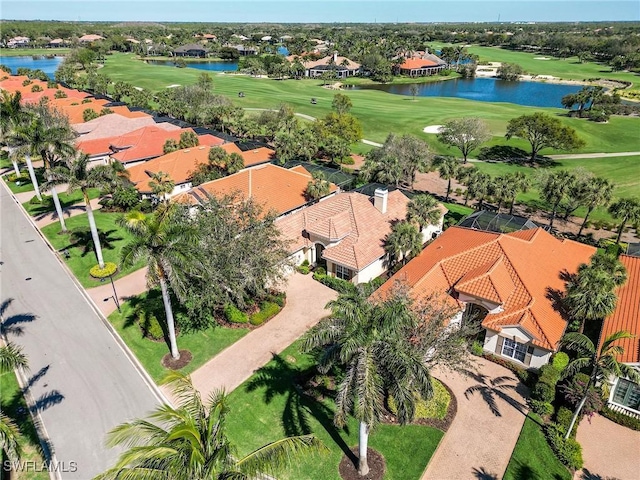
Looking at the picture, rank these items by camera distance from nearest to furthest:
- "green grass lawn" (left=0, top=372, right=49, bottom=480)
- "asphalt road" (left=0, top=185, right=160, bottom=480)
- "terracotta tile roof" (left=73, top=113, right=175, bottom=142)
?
"green grass lawn" (left=0, top=372, right=49, bottom=480) → "asphalt road" (left=0, top=185, right=160, bottom=480) → "terracotta tile roof" (left=73, top=113, right=175, bottom=142)

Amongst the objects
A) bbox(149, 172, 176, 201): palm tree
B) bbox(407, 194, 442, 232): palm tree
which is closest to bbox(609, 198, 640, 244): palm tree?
bbox(407, 194, 442, 232): palm tree

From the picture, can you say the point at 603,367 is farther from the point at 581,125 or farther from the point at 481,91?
the point at 481,91

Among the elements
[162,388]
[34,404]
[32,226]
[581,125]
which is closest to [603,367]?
[162,388]

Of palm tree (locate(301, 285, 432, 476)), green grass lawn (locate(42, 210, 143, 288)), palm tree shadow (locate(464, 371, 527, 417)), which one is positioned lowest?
palm tree shadow (locate(464, 371, 527, 417))

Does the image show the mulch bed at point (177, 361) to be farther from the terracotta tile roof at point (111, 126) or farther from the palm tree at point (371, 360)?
the terracotta tile roof at point (111, 126)

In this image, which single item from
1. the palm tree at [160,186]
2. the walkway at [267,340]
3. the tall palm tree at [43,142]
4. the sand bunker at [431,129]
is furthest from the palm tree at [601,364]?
the sand bunker at [431,129]

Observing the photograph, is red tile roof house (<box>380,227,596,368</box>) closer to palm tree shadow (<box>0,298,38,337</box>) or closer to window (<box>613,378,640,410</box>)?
window (<box>613,378,640,410</box>)
